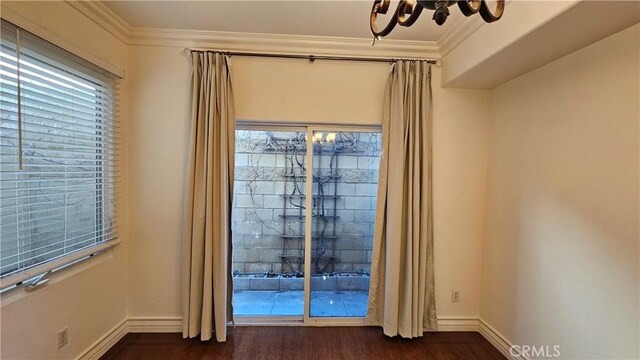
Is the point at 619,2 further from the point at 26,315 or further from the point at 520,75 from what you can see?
the point at 26,315

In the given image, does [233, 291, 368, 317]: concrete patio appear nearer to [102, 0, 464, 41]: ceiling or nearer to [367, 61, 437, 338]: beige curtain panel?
[367, 61, 437, 338]: beige curtain panel

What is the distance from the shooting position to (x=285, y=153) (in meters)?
2.58

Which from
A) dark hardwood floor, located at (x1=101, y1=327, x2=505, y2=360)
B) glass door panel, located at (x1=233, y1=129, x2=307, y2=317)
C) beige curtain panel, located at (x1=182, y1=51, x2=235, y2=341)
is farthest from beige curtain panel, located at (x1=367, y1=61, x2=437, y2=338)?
beige curtain panel, located at (x1=182, y1=51, x2=235, y2=341)

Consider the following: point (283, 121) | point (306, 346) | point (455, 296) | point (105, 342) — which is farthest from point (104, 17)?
point (455, 296)

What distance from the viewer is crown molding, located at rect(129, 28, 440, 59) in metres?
2.30

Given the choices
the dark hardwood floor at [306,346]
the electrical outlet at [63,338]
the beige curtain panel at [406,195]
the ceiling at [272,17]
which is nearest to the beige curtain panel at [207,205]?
the dark hardwood floor at [306,346]

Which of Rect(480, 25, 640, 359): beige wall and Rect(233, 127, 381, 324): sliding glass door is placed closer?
Rect(480, 25, 640, 359): beige wall

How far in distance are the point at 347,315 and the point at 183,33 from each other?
2.86 metres

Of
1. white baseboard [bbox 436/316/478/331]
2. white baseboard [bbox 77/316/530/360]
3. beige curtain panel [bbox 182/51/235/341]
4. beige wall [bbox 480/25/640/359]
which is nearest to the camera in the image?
beige wall [bbox 480/25/640/359]

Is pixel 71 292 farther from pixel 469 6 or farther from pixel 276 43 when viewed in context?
pixel 469 6

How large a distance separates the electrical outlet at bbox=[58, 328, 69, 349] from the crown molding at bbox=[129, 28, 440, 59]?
2.17 metres

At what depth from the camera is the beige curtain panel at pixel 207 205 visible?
7.23 ft

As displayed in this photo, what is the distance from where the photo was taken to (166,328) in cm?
240

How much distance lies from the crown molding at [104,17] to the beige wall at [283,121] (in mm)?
135
